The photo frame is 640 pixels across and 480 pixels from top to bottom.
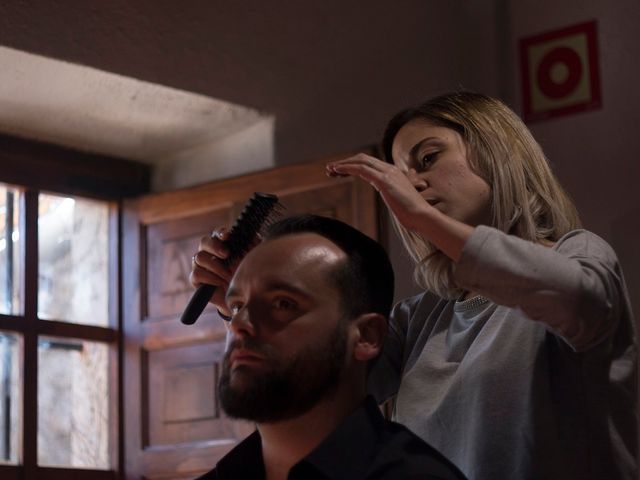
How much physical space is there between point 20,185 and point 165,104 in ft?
1.74

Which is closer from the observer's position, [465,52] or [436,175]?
[436,175]

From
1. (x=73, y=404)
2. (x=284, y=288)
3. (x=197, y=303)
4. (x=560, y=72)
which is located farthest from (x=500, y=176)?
(x=73, y=404)

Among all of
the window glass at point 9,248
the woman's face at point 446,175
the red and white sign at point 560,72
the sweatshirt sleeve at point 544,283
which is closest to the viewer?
the sweatshirt sleeve at point 544,283

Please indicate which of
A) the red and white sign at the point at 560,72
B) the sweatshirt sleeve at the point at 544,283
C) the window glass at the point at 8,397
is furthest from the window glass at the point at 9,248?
the sweatshirt sleeve at the point at 544,283

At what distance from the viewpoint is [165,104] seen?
3262 millimetres

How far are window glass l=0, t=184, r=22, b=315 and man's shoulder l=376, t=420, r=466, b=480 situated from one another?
7.62ft

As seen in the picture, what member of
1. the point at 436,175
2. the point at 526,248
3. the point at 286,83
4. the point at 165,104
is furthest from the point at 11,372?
the point at 526,248

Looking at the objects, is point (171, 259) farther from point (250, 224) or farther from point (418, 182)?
point (418, 182)

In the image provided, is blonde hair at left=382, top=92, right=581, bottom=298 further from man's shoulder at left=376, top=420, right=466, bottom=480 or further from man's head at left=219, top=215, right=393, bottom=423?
man's shoulder at left=376, top=420, right=466, bottom=480

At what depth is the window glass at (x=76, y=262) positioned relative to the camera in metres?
3.66

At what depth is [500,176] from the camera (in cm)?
146

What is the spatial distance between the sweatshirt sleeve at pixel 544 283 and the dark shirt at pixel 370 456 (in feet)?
0.65

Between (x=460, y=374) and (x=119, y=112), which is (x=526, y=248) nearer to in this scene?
(x=460, y=374)

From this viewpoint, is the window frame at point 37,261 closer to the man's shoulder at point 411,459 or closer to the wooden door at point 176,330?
the wooden door at point 176,330
